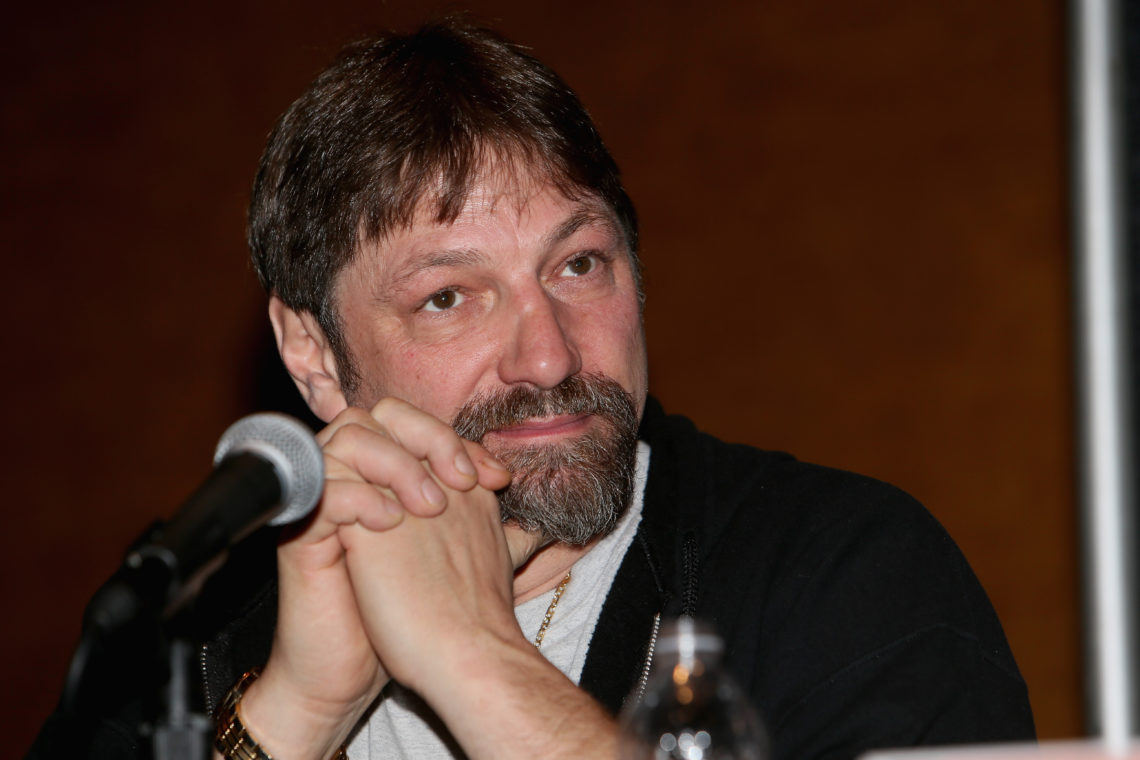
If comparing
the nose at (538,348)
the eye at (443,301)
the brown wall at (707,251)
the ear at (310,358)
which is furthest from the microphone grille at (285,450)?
the brown wall at (707,251)

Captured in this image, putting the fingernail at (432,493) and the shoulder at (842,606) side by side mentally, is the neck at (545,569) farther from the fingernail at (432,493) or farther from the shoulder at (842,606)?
the fingernail at (432,493)

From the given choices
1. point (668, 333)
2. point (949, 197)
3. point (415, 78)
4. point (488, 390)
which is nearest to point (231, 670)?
point (488, 390)

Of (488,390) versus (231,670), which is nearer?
(488,390)

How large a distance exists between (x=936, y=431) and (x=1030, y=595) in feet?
1.79

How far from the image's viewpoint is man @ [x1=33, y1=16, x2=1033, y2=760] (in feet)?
5.32

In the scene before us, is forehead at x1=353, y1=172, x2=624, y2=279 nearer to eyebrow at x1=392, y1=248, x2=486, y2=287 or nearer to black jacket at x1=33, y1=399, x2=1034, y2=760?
eyebrow at x1=392, y1=248, x2=486, y2=287

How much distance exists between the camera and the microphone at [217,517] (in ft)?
3.27

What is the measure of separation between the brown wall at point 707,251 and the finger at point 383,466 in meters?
2.32

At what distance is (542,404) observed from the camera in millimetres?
1935

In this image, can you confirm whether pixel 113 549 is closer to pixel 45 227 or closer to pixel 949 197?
pixel 45 227

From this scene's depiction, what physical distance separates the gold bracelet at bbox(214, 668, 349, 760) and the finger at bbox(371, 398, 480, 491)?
1.63ft

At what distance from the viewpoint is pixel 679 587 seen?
204 centimetres

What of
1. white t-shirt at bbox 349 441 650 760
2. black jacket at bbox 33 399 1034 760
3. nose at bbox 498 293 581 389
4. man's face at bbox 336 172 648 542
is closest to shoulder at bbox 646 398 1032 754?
black jacket at bbox 33 399 1034 760

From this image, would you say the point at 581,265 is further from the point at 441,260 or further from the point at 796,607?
the point at 796,607
